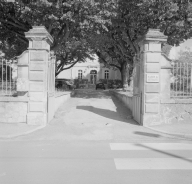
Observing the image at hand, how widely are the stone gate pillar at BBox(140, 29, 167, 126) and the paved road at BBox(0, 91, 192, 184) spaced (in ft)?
2.49

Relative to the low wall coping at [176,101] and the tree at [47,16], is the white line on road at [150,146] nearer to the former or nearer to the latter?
the low wall coping at [176,101]

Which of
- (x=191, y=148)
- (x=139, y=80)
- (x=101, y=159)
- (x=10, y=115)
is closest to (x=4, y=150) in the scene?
(x=101, y=159)

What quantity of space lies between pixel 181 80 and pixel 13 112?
7352 millimetres

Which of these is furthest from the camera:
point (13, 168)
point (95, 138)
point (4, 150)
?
point (95, 138)

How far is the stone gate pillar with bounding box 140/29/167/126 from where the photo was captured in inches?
339

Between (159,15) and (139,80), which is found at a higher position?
(159,15)

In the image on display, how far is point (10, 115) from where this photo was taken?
28.4 feet

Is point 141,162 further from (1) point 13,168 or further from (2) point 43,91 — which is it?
(2) point 43,91

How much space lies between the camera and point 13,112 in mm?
8641

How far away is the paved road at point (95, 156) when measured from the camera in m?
3.96

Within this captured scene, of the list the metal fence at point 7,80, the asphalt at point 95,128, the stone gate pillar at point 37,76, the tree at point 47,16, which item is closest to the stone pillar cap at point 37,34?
the stone gate pillar at point 37,76

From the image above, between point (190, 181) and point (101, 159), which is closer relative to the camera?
point (190, 181)

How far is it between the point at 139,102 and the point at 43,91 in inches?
161

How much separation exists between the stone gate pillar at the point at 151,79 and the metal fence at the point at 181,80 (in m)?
1.02
